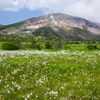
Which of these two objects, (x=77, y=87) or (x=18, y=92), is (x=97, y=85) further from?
(x=18, y=92)

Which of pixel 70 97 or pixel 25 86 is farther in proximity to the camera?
pixel 25 86

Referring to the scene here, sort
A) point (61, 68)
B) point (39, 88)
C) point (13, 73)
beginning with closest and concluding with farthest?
point (39, 88)
point (13, 73)
point (61, 68)

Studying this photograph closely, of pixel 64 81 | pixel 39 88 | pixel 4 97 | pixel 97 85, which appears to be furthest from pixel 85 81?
pixel 4 97

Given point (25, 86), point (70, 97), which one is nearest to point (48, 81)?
point (25, 86)

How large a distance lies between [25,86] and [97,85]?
169 inches

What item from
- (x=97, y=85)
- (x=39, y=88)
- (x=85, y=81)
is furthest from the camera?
(x=85, y=81)

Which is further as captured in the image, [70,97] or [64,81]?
[64,81]

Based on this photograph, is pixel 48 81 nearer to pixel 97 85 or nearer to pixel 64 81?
pixel 64 81

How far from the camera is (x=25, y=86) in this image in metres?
5.74

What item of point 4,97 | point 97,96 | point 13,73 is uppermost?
point 13,73

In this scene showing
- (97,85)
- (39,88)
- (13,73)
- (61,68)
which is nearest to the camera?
(39,88)

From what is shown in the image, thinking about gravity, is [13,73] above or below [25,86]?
above

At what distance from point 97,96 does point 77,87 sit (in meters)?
1.10

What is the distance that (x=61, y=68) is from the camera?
8.76 m
